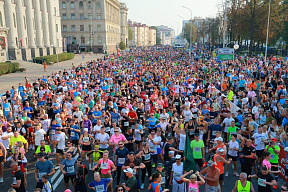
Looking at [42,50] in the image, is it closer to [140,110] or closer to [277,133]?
[140,110]

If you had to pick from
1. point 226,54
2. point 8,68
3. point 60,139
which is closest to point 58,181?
point 60,139

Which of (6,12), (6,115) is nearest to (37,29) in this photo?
(6,12)

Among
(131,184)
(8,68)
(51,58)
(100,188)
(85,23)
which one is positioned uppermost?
(85,23)

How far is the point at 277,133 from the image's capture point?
8.73 metres

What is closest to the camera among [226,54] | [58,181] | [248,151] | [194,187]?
[194,187]

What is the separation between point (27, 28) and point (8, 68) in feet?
56.9

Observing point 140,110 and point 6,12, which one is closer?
point 140,110

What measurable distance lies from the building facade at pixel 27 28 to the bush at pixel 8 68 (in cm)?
274

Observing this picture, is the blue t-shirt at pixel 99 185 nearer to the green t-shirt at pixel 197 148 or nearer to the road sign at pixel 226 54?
the green t-shirt at pixel 197 148

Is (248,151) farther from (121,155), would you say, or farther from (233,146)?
(121,155)

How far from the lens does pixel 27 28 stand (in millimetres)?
49531

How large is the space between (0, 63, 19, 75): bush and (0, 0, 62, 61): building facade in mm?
2745

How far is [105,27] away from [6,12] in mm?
50532

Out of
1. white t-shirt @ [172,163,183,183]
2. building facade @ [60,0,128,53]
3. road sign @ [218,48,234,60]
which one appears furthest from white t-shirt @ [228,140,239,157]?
building facade @ [60,0,128,53]
